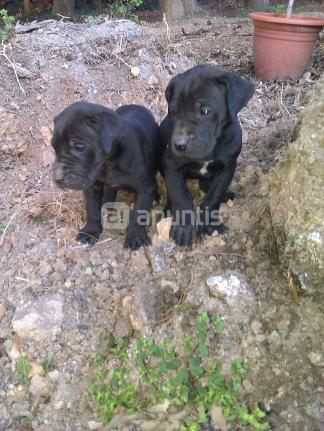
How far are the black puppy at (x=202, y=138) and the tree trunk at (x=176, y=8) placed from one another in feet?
33.6

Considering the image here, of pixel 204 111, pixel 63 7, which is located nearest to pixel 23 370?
pixel 204 111

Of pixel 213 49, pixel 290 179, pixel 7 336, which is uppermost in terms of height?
pixel 213 49

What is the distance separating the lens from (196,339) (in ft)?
10.9

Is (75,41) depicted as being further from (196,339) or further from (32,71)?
(196,339)

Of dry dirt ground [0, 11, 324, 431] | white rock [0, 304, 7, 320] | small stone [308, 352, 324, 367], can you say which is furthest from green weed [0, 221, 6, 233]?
small stone [308, 352, 324, 367]

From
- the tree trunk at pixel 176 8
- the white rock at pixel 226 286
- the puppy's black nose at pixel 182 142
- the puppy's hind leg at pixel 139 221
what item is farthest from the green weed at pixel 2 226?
the tree trunk at pixel 176 8

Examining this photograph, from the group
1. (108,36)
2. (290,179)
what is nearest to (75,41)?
(108,36)

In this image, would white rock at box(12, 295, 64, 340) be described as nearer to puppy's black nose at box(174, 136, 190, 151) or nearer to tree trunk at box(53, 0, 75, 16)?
puppy's black nose at box(174, 136, 190, 151)

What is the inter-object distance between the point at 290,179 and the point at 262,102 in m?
2.79

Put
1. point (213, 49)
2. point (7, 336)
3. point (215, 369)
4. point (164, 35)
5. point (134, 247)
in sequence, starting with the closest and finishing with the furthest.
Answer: point (215, 369) < point (7, 336) < point (134, 247) < point (164, 35) < point (213, 49)

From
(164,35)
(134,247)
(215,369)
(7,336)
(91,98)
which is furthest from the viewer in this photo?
(164,35)

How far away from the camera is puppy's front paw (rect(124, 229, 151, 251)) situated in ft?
13.1

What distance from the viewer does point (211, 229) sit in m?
3.95

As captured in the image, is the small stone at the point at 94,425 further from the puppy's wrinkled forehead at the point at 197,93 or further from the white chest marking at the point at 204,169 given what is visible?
the puppy's wrinkled forehead at the point at 197,93
